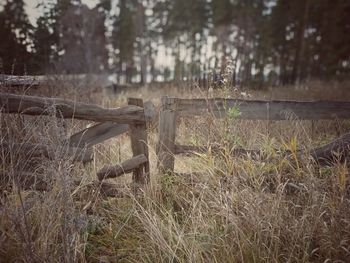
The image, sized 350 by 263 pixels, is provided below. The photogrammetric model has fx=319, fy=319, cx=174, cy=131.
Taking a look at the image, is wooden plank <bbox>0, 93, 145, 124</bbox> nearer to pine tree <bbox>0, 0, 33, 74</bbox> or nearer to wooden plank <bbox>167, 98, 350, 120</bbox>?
wooden plank <bbox>167, 98, 350, 120</bbox>

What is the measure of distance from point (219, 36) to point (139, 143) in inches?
1192

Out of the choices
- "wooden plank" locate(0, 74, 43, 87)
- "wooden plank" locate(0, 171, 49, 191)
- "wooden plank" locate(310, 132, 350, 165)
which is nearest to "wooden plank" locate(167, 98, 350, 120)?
"wooden plank" locate(310, 132, 350, 165)

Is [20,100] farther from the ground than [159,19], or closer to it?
closer to it

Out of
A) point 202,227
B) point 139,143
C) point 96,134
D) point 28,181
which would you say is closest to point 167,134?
point 139,143

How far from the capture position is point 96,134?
3514mm

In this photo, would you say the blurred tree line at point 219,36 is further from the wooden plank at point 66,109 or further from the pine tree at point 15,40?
the wooden plank at point 66,109

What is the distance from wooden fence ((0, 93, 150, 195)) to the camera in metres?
2.99

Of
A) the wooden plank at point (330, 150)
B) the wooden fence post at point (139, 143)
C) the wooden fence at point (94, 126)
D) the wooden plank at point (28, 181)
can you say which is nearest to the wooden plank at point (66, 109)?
the wooden fence at point (94, 126)

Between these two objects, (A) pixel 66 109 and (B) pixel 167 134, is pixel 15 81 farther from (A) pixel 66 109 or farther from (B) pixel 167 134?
(B) pixel 167 134

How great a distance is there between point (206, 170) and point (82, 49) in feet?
60.7

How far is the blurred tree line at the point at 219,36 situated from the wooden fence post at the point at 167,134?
11.7 metres

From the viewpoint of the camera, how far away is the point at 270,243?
8.43 ft

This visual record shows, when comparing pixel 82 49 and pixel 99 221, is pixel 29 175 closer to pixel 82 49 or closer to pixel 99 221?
pixel 99 221

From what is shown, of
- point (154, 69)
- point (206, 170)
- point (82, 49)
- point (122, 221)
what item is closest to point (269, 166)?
point (206, 170)
